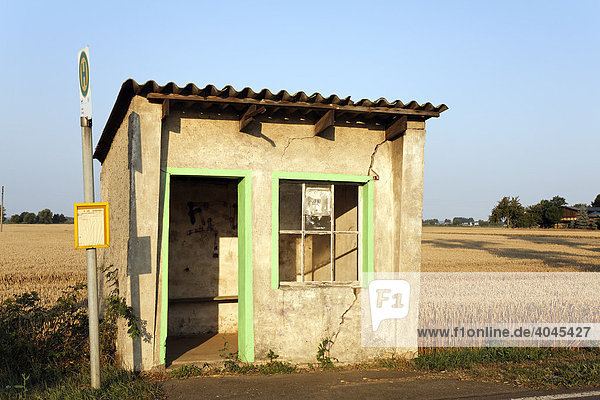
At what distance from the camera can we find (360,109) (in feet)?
19.8

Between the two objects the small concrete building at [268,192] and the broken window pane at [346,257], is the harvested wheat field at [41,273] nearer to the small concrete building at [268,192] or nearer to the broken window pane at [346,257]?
the small concrete building at [268,192]

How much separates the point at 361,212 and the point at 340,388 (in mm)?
2281

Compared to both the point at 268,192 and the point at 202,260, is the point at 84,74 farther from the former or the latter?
the point at 202,260

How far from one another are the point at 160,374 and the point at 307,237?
3.77m

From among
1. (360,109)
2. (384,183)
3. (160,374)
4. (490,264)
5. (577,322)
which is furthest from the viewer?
(490,264)

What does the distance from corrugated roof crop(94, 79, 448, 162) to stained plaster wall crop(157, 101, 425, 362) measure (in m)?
0.30

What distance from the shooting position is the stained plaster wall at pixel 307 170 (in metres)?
5.96

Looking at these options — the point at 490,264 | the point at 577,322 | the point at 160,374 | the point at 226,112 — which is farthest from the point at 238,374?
the point at 490,264

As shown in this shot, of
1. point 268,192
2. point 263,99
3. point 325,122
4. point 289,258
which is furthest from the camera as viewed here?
point 289,258

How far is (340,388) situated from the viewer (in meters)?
5.27

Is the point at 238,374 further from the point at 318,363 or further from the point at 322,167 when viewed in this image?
the point at 322,167

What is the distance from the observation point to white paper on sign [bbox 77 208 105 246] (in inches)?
165

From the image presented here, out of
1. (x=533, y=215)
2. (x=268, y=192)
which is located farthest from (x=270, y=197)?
(x=533, y=215)

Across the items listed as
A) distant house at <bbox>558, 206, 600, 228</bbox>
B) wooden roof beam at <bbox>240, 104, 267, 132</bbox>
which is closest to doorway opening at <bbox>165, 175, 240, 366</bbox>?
wooden roof beam at <bbox>240, 104, 267, 132</bbox>
